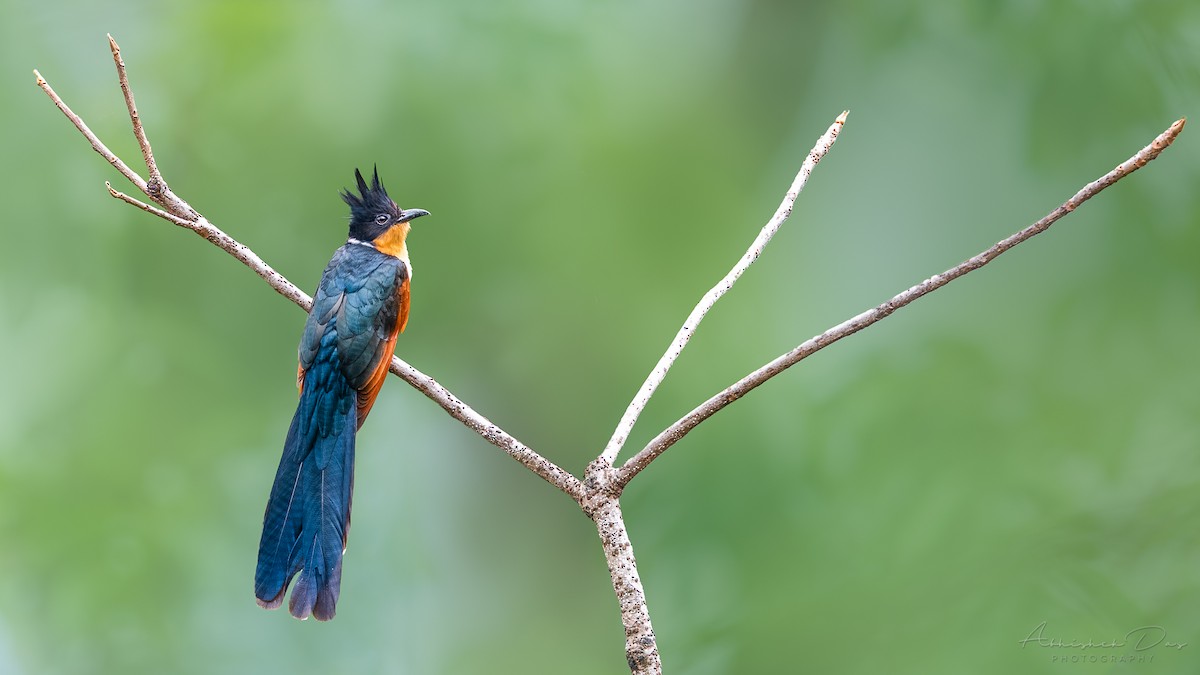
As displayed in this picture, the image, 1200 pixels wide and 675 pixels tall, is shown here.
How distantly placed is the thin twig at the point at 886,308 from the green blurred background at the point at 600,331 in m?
3.19

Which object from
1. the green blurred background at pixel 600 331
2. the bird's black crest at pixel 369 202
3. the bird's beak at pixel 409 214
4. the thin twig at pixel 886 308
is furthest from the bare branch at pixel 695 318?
the green blurred background at pixel 600 331

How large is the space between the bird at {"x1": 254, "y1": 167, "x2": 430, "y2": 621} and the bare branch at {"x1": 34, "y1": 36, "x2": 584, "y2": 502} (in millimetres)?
187

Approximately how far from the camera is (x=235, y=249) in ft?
7.47

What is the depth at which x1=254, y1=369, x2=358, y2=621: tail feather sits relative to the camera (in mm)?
2195

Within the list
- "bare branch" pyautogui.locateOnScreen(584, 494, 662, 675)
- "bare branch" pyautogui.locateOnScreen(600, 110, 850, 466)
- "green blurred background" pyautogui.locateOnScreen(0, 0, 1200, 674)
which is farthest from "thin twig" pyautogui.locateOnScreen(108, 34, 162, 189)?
"green blurred background" pyautogui.locateOnScreen(0, 0, 1200, 674)

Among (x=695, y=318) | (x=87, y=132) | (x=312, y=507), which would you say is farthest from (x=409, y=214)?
(x=695, y=318)

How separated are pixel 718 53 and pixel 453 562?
2841mm

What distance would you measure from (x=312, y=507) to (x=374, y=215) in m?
1.18

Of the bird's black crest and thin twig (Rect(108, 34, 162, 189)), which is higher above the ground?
the bird's black crest

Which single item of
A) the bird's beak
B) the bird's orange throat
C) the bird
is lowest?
the bird

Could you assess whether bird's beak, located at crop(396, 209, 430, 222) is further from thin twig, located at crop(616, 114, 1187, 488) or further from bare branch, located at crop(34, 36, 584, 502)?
thin twig, located at crop(616, 114, 1187, 488)

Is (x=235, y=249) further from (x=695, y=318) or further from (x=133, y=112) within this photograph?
(x=695, y=318)

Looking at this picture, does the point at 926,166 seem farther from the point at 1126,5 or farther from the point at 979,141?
the point at 1126,5

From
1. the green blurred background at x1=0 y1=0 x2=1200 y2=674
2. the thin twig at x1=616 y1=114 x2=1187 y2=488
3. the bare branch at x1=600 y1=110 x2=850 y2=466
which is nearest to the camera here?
the thin twig at x1=616 y1=114 x2=1187 y2=488
